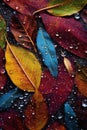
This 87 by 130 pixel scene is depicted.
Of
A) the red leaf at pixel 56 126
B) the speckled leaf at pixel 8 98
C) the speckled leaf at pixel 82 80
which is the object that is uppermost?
the speckled leaf at pixel 82 80

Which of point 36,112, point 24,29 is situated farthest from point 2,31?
point 36,112

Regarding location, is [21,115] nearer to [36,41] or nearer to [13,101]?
[13,101]

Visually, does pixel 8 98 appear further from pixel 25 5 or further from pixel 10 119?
pixel 25 5

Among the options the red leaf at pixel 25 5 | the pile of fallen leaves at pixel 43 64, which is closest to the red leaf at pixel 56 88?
the pile of fallen leaves at pixel 43 64

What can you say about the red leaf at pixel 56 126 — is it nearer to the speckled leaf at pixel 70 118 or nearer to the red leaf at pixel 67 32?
the speckled leaf at pixel 70 118

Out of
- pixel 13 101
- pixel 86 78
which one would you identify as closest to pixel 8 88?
pixel 13 101

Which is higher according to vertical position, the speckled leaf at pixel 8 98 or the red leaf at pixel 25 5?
the red leaf at pixel 25 5
